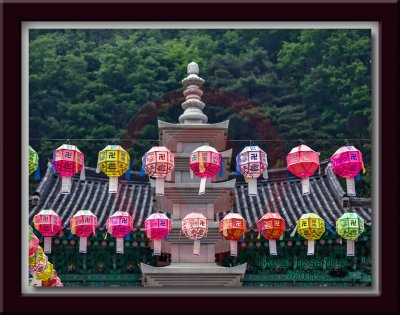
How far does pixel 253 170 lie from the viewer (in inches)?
435

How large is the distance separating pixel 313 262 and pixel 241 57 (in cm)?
1227

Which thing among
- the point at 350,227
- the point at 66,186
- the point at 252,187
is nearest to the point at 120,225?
the point at 66,186

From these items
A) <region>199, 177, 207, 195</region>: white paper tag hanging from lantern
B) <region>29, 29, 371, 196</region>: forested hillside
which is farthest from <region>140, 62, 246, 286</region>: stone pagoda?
<region>29, 29, 371, 196</region>: forested hillside

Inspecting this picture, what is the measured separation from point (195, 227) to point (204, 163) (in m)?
0.74

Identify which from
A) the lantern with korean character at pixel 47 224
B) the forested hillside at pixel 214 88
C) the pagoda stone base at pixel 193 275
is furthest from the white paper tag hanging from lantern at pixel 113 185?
the forested hillside at pixel 214 88

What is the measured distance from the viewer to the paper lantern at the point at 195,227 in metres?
10.2

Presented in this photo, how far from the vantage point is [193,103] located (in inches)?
438

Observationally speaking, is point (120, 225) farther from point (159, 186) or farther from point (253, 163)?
point (253, 163)

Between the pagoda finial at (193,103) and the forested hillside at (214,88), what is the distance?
1052 cm
